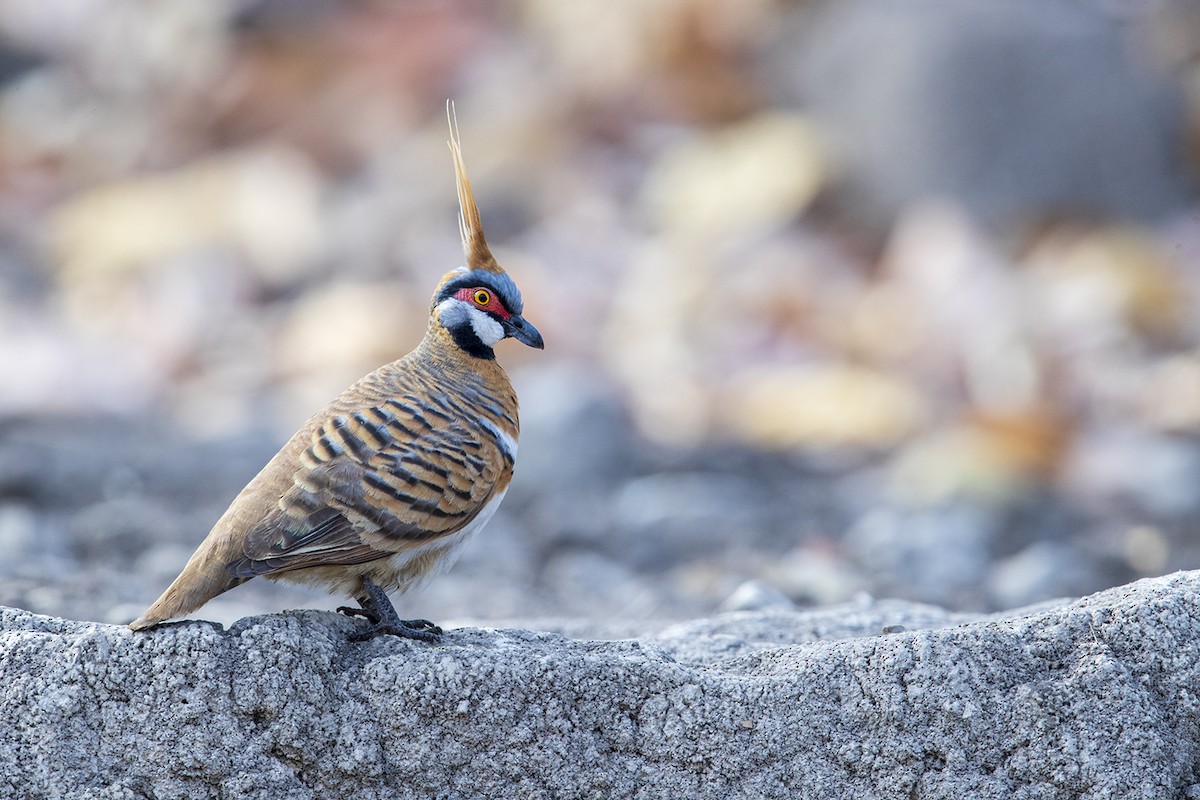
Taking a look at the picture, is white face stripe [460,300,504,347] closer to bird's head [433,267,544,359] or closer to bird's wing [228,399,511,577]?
bird's head [433,267,544,359]

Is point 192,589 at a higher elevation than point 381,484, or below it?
→ below

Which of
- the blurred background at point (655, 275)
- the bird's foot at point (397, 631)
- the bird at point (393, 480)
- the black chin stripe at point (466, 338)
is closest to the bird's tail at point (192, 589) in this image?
the bird at point (393, 480)

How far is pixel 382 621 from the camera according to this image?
3.52 meters

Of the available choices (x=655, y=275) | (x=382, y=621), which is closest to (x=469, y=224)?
(x=382, y=621)

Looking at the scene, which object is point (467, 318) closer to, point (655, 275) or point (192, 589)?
point (192, 589)

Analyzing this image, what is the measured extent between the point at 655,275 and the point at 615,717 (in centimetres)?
705

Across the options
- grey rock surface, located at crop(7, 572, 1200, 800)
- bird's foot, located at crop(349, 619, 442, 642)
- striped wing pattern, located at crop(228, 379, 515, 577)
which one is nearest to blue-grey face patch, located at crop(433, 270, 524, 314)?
striped wing pattern, located at crop(228, 379, 515, 577)

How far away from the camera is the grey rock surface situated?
2975 millimetres

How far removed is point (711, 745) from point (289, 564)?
103 cm

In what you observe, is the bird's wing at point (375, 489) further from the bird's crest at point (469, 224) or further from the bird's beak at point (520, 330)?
the bird's crest at point (469, 224)

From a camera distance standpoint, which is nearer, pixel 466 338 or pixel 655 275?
pixel 466 338

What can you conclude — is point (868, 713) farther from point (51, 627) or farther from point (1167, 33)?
point (1167, 33)

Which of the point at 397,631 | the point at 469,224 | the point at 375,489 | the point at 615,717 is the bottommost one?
the point at 615,717

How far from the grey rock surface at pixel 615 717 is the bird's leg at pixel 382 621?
0.25 m
